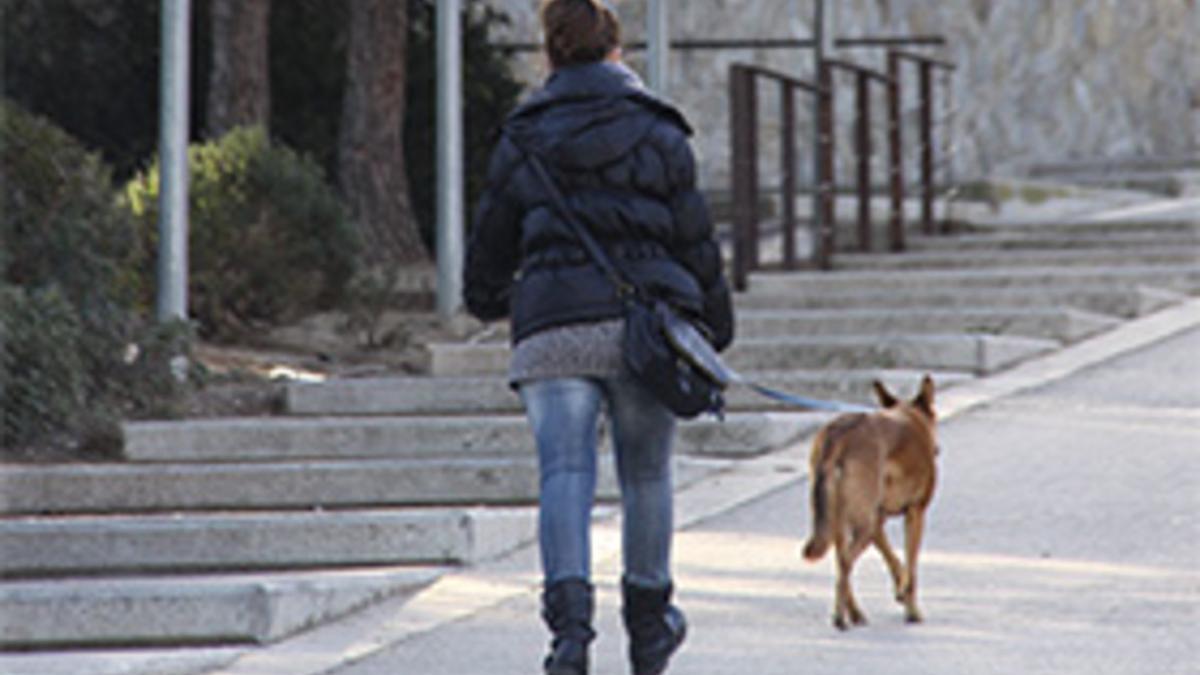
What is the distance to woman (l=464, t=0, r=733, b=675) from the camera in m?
7.16

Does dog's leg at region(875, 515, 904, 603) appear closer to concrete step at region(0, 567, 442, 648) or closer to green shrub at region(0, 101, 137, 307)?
concrete step at region(0, 567, 442, 648)

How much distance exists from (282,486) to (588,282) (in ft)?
13.7

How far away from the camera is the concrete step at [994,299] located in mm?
16078

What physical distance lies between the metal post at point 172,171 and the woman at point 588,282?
22.1ft

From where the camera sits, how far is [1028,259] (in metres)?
17.8

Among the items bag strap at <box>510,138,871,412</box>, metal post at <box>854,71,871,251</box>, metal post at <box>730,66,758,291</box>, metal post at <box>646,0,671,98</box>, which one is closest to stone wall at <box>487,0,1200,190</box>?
metal post at <box>854,71,871,251</box>

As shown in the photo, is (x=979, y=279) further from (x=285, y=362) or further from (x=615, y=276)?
(x=615, y=276)

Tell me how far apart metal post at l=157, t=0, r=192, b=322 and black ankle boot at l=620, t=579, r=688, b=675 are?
6881mm

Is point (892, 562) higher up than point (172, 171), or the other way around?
point (172, 171)

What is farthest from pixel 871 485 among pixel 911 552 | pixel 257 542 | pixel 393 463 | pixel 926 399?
pixel 393 463

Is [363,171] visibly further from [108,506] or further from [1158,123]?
[1158,123]

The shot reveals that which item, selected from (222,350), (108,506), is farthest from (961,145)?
(108,506)

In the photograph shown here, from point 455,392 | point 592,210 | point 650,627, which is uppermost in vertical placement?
point 592,210

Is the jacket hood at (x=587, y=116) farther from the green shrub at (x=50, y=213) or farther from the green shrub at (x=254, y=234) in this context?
the green shrub at (x=254, y=234)
